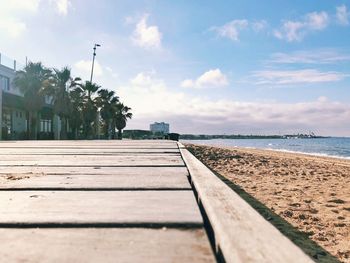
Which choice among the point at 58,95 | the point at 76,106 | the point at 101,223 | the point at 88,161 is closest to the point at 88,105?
the point at 76,106

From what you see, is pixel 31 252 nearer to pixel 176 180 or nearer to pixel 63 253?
pixel 63 253

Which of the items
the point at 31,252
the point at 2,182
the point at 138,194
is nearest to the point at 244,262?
the point at 31,252

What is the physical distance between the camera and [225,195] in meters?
2.52

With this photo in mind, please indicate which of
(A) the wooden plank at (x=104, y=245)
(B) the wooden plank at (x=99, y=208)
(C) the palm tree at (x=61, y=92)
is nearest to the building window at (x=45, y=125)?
(C) the palm tree at (x=61, y=92)

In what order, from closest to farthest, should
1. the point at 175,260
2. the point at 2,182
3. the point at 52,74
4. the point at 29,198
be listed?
the point at 175,260 → the point at 29,198 → the point at 2,182 → the point at 52,74

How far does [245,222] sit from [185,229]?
1.05ft

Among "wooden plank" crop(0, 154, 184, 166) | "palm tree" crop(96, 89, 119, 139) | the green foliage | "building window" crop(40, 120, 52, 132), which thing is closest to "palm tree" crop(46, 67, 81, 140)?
the green foliage

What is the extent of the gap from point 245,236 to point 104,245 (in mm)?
642

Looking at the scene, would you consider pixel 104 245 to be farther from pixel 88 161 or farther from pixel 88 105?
pixel 88 105

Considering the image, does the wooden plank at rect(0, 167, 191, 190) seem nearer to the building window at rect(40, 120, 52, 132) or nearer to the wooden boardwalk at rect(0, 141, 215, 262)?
the wooden boardwalk at rect(0, 141, 215, 262)

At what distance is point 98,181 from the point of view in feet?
12.0

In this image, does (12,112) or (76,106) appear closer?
(12,112)

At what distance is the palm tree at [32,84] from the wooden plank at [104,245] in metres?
35.2

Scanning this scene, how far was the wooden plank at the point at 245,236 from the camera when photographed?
1.38m
